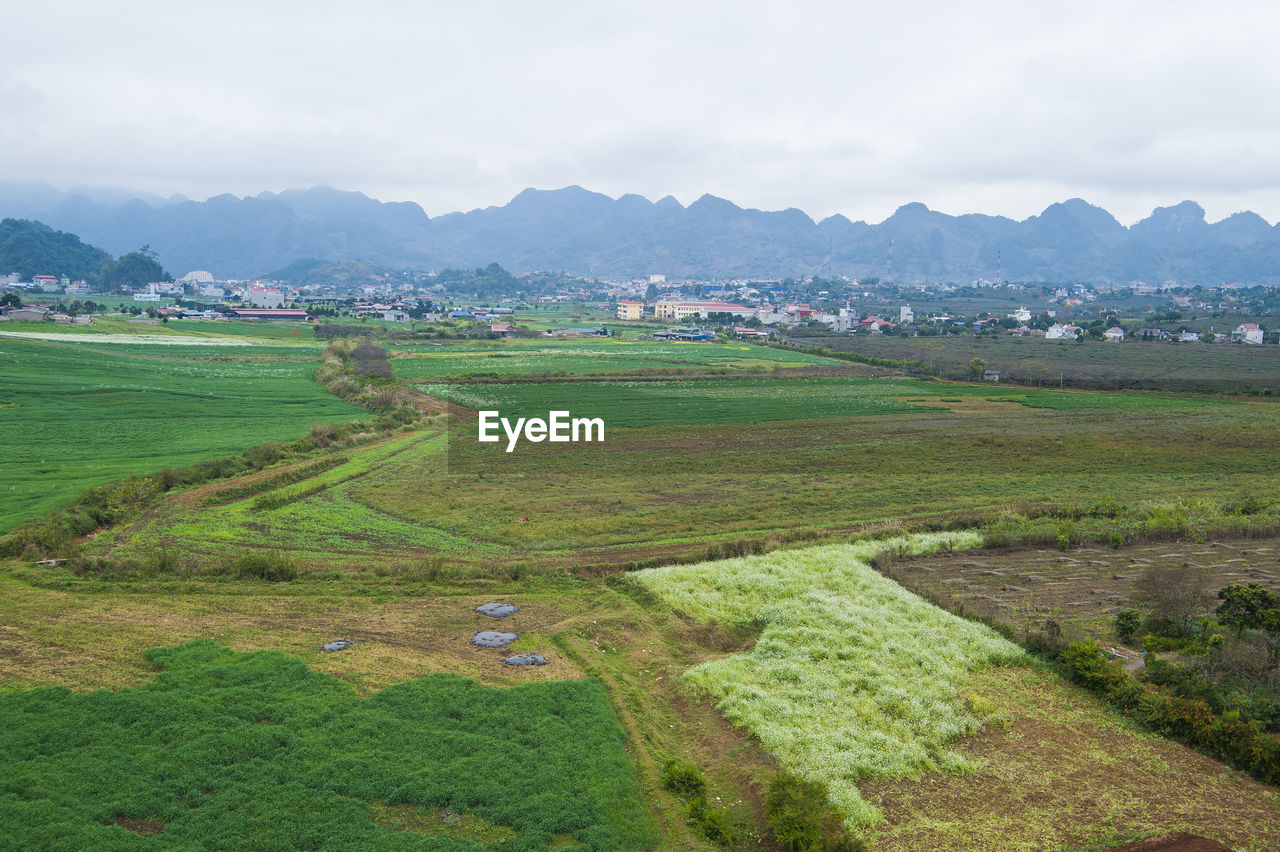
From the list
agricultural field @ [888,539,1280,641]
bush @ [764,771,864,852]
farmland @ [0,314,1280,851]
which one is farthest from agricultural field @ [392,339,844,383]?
bush @ [764,771,864,852]

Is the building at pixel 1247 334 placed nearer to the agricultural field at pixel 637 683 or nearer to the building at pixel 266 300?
the agricultural field at pixel 637 683

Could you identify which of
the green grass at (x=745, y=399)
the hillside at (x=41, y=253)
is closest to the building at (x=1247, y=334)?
the green grass at (x=745, y=399)

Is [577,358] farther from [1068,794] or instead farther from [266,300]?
[266,300]

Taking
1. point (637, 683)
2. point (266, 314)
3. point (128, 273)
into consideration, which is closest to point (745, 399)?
point (637, 683)

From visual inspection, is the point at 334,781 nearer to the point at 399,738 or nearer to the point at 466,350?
the point at 399,738

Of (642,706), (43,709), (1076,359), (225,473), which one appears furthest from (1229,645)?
(1076,359)

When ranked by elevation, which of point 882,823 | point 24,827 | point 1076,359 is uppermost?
point 1076,359

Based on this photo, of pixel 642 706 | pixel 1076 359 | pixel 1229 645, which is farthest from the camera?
pixel 1076 359
